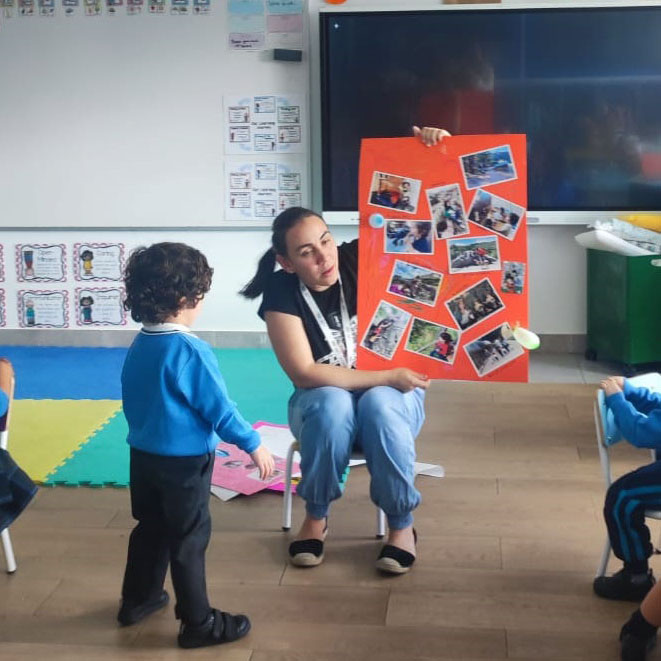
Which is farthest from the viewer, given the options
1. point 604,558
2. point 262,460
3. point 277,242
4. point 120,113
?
point 120,113

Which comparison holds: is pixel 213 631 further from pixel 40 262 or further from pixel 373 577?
pixel 40 262

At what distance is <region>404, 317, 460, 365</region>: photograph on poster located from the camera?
2359mm

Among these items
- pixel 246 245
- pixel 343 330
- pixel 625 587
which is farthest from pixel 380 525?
pixel 246 245

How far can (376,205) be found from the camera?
240cm

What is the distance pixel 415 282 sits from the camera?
2.38 metres

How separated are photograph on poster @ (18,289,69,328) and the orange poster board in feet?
10.00

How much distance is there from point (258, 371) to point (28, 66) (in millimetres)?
1931

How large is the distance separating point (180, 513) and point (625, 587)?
1038 mm

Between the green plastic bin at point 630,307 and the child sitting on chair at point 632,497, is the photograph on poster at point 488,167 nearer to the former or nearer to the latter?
the child sitting on chair at point 632,497

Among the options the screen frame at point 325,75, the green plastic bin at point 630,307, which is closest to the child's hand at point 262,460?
the green plastic bin at point 630,307

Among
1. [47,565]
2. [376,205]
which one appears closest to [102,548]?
[47,565]

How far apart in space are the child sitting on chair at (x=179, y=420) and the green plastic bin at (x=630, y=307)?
264cm

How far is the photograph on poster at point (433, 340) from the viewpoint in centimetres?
236

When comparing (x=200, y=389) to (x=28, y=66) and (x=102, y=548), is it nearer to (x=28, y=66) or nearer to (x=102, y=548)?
(x=102, y=548)
